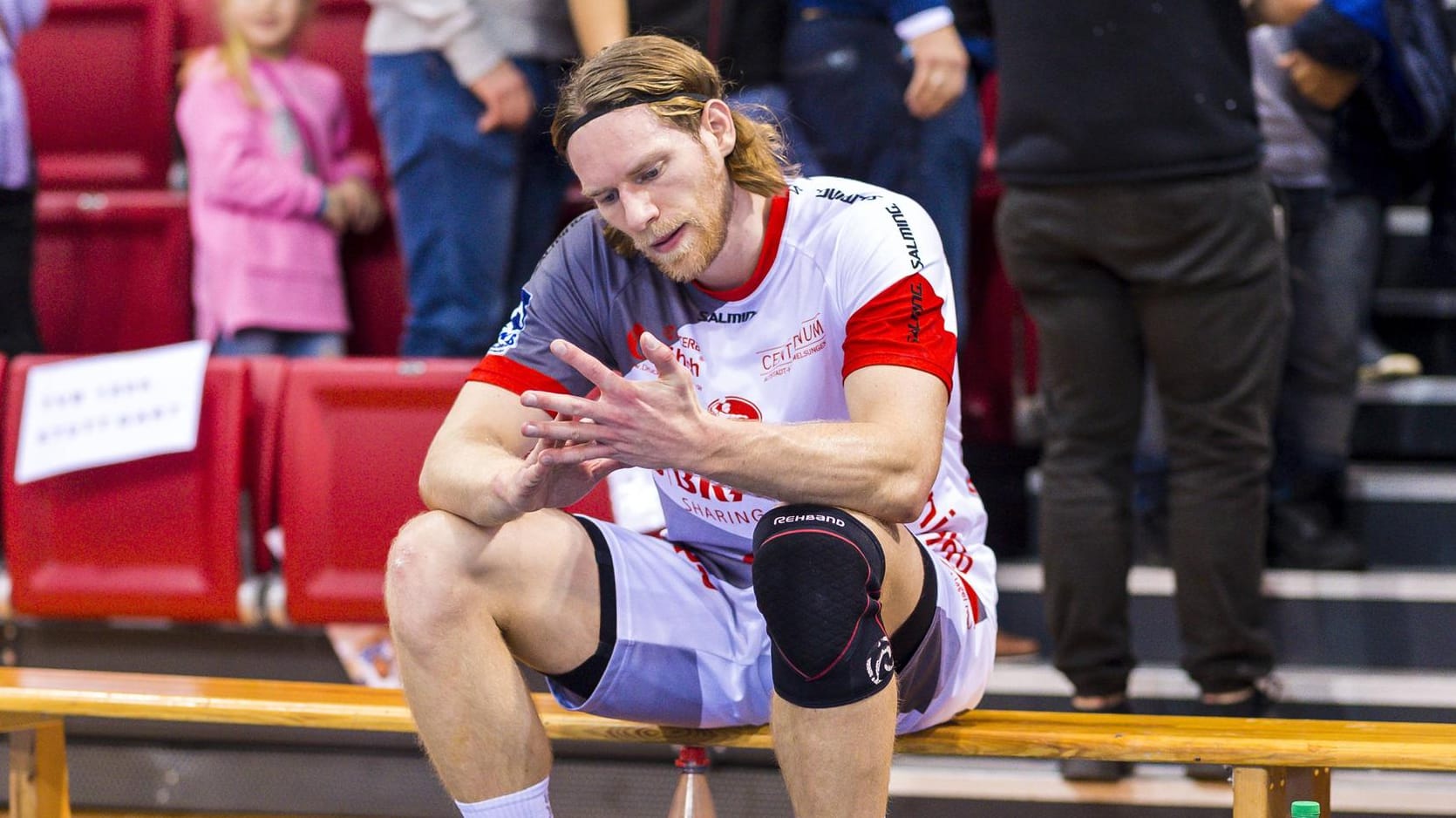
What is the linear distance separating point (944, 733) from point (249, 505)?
150cm

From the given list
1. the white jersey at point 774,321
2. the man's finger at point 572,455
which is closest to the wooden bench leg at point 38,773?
the white jersey at point 774,321

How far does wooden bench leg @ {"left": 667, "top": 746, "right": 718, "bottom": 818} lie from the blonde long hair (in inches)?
25.9

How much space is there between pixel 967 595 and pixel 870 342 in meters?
0.38

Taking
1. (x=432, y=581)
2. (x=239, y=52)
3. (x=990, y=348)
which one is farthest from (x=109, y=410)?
(x=990, y=348)

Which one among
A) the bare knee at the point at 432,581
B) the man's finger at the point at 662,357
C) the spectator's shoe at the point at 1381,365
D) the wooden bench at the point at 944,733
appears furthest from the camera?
the spectator's shoe at the point at 1381,365

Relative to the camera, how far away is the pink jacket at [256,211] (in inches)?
127

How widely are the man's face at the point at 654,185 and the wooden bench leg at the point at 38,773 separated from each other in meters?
1.23

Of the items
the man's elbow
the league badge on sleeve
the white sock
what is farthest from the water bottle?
the league badge on sleeve

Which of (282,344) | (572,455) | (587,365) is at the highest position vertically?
(587,365)

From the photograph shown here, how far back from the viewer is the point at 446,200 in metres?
2.91

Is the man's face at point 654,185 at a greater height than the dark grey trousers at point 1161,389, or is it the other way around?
the man's face at point 654,185

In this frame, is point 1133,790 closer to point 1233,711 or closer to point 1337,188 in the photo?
point 1233,711

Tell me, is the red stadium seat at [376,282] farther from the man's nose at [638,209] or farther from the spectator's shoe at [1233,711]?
the spectator's shoe at [1233,711]

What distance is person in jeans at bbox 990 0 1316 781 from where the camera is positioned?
91.1 inches
